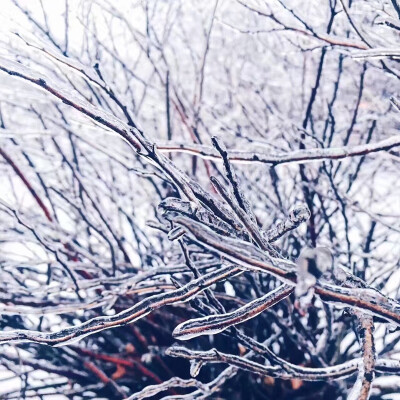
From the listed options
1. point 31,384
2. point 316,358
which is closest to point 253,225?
point 316,358

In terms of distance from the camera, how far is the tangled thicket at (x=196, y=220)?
3.59 ft

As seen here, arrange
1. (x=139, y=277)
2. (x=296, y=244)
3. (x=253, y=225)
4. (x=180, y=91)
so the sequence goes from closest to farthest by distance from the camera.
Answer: (x=253, y=225), (x=139, y=277), (x=296, y=244), (x=180, y=91)

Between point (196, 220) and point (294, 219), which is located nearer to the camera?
point (196, 220)

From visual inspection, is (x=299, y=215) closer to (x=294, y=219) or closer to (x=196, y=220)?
(x=294, y=219)

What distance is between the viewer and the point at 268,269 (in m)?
0.90

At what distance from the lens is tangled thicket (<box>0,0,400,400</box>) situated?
3.59 feet

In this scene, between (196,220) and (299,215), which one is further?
(299,215)

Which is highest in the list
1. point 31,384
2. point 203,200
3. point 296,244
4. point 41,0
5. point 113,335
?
point 41,0

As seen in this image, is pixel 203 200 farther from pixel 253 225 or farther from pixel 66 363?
pixel 66 363

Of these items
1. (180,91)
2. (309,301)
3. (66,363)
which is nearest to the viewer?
(309,301)

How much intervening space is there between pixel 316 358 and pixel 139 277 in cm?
111

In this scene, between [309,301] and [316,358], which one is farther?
[316,358]

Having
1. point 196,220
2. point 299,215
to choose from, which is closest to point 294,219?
point 299,215

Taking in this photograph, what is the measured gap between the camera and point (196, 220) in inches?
39.1
